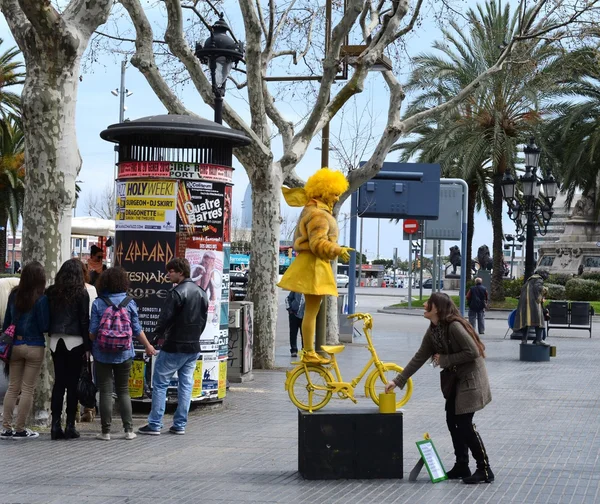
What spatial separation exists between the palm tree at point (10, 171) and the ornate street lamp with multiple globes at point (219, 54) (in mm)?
24932

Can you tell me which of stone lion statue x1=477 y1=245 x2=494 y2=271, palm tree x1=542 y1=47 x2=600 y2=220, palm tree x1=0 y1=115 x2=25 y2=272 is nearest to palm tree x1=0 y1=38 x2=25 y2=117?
palm tree x1=0 y1=115 x2=25 y2=272

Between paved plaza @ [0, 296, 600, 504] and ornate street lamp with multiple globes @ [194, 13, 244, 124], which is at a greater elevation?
ornate street lamp with multiple globes @ [194, 13, 244, 124]

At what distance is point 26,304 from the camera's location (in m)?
9.26

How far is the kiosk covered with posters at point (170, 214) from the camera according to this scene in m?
10.7

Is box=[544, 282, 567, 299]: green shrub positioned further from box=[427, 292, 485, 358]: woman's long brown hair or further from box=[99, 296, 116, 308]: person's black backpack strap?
box=[427, 292, 485, 358]: woman's long brown hair

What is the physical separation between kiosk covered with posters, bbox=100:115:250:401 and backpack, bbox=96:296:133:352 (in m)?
1.36

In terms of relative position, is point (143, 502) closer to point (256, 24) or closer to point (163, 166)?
point (163, 166)

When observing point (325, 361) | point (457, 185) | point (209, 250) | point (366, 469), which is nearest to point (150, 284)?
point (209, 250)

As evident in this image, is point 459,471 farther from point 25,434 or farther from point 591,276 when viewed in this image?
point 591,276

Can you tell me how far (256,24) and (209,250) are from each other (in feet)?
17.4

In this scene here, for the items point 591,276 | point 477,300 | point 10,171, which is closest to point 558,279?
point 591,276

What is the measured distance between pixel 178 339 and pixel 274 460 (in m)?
1.75

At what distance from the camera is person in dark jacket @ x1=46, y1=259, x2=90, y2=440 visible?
923cm

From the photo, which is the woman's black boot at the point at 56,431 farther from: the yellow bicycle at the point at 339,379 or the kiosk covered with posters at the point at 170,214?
the yellow bicycle at the point at 339,379
